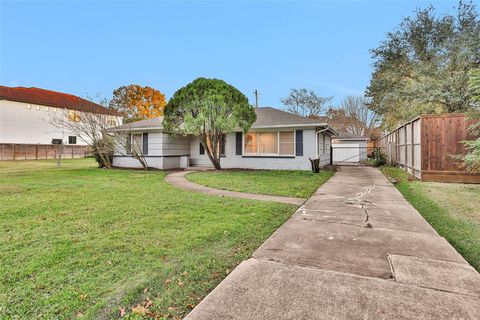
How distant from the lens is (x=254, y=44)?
1533 inches

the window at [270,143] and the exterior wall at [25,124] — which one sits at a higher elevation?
the exterior wall at [25,124]

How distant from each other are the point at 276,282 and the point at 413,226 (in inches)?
112

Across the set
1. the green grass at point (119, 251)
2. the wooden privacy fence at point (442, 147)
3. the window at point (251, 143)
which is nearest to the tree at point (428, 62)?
the wooden privacy fence at point (442, 147)

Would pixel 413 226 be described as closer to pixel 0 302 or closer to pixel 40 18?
pixel 0 302

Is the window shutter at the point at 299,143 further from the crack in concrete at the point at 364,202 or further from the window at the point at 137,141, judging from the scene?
the window at the point at 137,141

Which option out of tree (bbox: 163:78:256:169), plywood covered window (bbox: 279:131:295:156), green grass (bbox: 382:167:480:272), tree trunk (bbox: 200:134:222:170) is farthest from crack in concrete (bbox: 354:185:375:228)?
tree trunk (bbox: 200:134:222:170)

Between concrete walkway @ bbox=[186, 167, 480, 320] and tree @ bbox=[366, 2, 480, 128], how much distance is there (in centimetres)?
1426

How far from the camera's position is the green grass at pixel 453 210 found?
3.28m

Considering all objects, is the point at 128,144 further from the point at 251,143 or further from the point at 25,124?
the point at 25,124

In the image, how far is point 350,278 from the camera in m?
2.24

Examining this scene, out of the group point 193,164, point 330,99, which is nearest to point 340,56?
point 330,99

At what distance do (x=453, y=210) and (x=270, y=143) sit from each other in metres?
9.16

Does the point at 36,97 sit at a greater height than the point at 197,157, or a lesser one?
greater

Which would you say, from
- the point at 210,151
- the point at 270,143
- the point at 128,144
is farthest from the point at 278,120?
the point at 128,144
